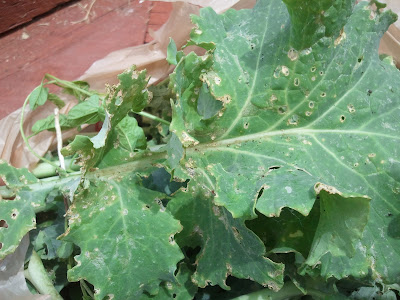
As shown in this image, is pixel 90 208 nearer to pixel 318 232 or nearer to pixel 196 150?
pixel 196 150

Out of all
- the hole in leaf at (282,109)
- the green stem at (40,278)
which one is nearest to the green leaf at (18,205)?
the green stem at (40,278)

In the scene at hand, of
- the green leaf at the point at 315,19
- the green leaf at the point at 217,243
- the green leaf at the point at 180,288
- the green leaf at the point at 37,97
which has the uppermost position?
the green leaf at the point at 315,19

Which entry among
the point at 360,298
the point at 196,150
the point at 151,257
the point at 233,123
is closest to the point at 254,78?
the point at 233,123

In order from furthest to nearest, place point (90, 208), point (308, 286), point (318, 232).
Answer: point (308, 286) → point (90, 208) → point (318, 232)

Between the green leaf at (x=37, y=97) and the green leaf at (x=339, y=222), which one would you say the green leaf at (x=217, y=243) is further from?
the green leaf at (x=37, y=97)

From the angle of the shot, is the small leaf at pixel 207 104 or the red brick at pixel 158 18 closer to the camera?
the small leaf at pixel 207 104

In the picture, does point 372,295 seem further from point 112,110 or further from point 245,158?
point 112,110
